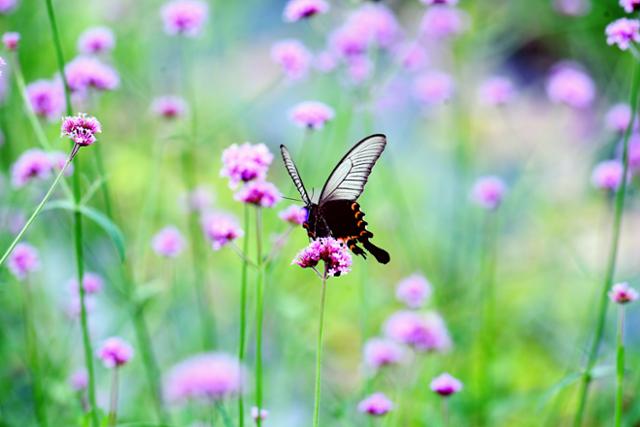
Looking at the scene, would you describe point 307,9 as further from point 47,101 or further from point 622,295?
point 622,295

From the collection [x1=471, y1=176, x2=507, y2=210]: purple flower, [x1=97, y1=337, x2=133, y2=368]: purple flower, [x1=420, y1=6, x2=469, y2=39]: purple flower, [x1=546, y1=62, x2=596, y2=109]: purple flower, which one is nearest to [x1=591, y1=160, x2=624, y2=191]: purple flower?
[x1=471, y1=176, x2=507, y2=210]: purple flower

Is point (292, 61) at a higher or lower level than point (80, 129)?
higher

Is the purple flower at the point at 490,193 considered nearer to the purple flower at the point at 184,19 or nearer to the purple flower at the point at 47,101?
the purple flower at the point at 184,19

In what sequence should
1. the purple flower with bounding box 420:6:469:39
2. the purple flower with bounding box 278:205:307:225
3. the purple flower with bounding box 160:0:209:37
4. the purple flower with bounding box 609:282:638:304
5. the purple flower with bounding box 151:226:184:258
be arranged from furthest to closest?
the purple flower with bounding box 420:6:469:39
the purple flower with bounding box 151:226:184:258
the purple flower with bounding box 160:0:209:37
the purple flower with bounding box 278:205:307:225
the purple flower with bounding box 609:282:638:304

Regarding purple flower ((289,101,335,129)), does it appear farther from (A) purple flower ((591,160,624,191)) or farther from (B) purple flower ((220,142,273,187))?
(A) purple flower ((591,160,624,191))

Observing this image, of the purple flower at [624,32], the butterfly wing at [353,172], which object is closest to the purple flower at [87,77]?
the butterfly wing at [353,172]

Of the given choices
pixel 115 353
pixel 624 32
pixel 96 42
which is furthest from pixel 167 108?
pixel 624 32
